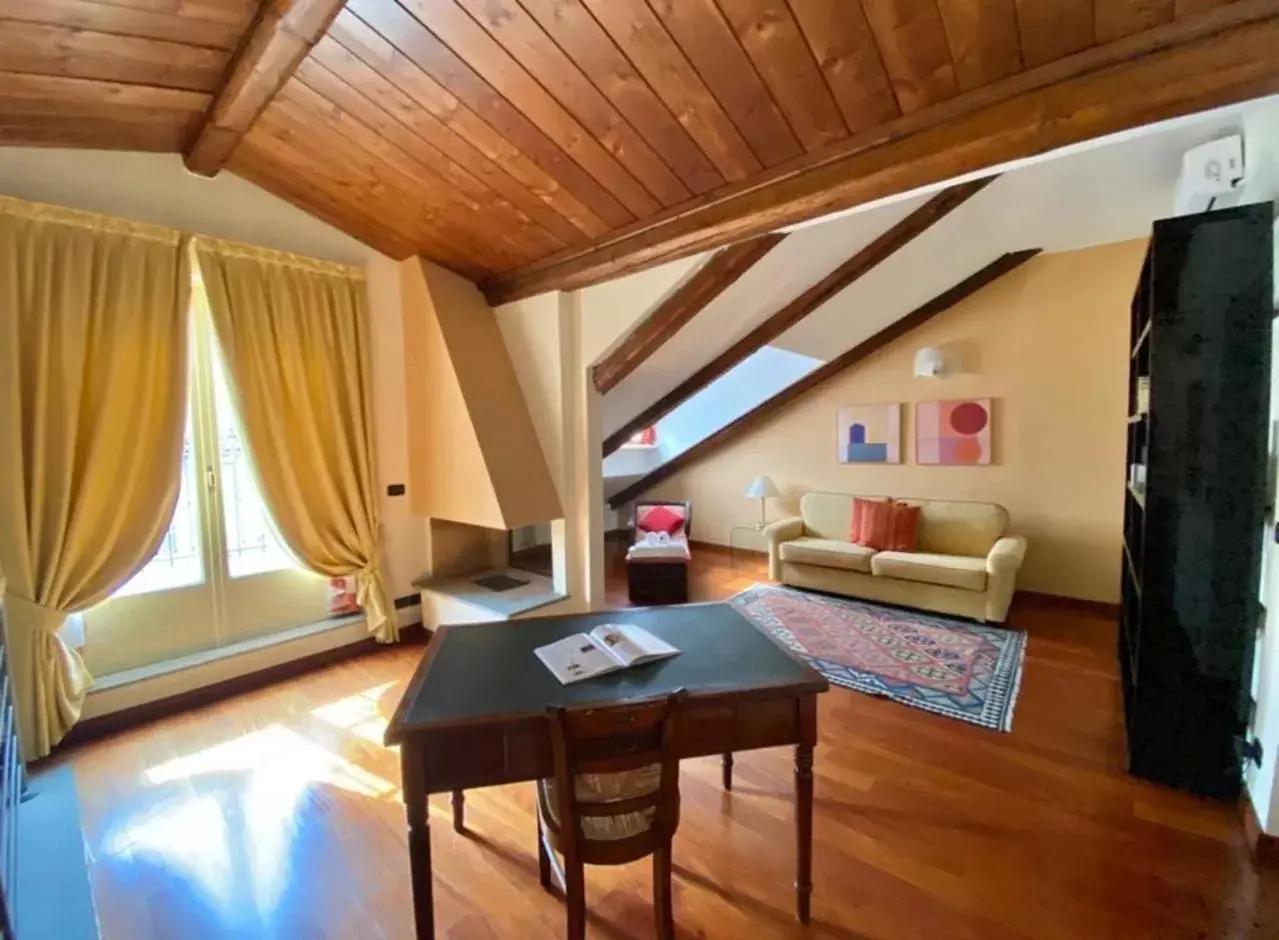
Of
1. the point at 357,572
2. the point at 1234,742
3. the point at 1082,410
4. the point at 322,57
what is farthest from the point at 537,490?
the point at 1082,410

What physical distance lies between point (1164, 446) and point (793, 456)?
3566 millimetres

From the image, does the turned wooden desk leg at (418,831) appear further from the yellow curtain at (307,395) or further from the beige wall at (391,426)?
the beige wall at (391,426)

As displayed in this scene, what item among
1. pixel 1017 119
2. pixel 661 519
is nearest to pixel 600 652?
pixel 1017 119

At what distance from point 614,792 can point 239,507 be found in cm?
293

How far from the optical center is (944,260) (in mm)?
3811

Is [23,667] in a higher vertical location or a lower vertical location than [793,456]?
lower

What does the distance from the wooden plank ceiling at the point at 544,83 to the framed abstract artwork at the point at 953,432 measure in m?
3.11

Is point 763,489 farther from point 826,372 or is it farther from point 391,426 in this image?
point 391,426

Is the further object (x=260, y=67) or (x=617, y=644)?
(x=260, y=67)

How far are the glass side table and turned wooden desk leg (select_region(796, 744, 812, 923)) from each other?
4.36 meters

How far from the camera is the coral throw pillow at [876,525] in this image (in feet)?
14.9

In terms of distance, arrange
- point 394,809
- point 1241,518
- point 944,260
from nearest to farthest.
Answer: point 1241,518 < point 394,809 < point 944,260

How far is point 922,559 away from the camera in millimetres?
4160

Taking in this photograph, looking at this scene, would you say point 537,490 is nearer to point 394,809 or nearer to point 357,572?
point 357,572
